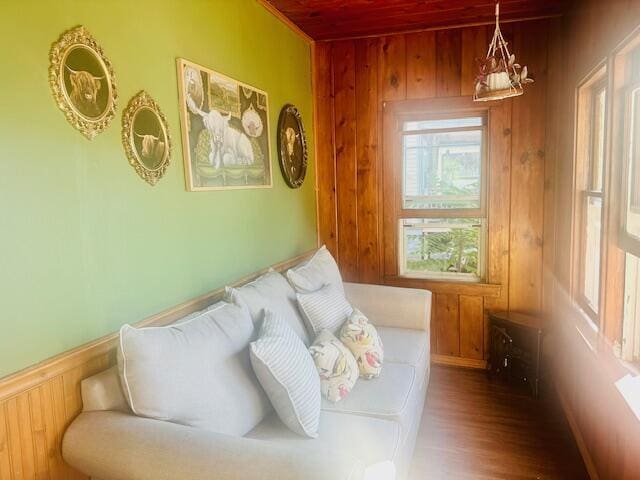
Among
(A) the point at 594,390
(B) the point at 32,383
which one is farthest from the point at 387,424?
(B) the point at 32,383

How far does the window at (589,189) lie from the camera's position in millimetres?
2473

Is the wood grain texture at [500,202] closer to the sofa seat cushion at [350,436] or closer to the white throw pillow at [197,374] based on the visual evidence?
the sofa seat cushion at [350,436]

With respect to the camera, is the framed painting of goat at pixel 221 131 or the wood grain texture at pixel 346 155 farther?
the wood grain texture at pixel 346 155

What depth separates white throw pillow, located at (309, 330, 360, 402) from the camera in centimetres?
202

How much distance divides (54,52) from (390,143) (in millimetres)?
2589

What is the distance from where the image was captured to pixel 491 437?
259cm

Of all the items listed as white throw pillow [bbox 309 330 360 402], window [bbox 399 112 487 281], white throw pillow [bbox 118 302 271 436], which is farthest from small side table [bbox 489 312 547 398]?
white throw pillow [bbox 118 302 271 436]

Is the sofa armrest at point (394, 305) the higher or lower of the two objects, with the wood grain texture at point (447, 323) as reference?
higher

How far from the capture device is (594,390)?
2211mm

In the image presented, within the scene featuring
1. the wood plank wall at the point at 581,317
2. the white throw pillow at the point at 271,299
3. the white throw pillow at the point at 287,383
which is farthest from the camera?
the white throw pillow at the point at 271,299

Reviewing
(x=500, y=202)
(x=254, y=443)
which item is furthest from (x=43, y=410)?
(x=500, y=202)

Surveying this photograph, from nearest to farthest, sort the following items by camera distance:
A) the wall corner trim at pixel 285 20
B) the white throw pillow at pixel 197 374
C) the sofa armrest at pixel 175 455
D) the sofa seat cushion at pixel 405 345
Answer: the sofa armrest at pixel 175 455, the white throw pillow at pixel 197 374, the sofa seat cushion at pixel 405 345, the wall corner trim at pixel 285 20

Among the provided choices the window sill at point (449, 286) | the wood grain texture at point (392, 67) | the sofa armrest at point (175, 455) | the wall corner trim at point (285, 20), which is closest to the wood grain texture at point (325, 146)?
the wall corner trim at point (285, 20)

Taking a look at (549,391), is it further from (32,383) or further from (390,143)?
(32,383)
